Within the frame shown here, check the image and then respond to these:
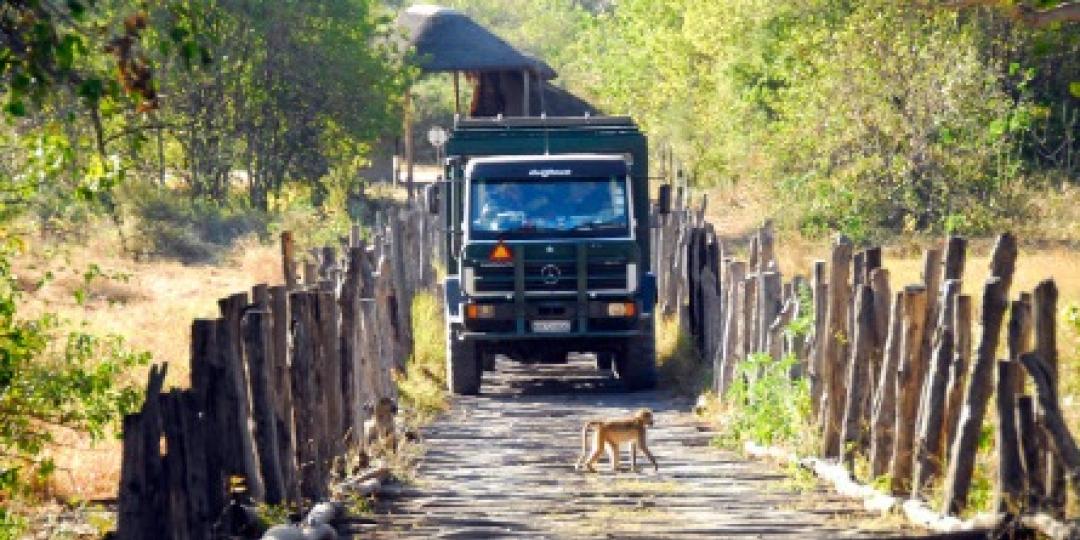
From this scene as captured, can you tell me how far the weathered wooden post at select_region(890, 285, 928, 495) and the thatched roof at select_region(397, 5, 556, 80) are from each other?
3870cm

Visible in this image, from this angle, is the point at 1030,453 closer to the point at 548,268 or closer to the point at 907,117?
the point at 548,268

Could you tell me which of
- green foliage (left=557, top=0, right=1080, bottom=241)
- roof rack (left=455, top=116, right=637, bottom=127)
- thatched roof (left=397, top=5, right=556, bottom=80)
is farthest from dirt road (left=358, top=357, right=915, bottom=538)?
thatched roof (left=397, top=5, right=556, bottom=80)

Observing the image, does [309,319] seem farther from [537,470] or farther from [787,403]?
[787,403]

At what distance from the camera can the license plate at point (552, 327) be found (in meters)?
18.6

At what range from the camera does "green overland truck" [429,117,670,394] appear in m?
18.6

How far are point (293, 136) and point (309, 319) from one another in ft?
92.0

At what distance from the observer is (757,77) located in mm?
38531

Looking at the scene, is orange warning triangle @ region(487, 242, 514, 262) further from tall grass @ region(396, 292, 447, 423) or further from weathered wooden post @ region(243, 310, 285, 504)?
weathered wooden post @ region(243, 310, 285, 504)

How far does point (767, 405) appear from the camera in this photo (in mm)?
14422

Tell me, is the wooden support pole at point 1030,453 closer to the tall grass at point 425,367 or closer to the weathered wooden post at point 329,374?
the weathered wooden post at point 329,374

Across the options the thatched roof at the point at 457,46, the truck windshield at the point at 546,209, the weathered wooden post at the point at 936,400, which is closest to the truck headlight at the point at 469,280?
the truck windshield at the point at 546,209

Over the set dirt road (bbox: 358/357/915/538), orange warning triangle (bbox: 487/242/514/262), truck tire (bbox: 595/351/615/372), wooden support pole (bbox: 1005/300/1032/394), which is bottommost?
dirt road (bbox: 358/357/915/538)

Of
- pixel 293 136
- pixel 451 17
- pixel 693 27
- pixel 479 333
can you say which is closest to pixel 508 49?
pixel 451 17

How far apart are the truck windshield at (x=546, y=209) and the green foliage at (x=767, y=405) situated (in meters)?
3.25
